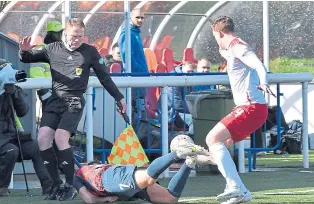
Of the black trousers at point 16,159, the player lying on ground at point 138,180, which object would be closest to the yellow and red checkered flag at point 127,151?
the black trousers at point 16,159

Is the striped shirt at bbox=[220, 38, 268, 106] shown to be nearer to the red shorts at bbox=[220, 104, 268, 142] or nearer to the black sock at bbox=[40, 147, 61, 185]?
the red shorts at bbox=[220, 104, 268, 142]

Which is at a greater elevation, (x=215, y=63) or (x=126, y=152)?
(x=215, y=63)

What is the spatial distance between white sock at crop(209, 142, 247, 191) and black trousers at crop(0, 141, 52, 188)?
2.28m

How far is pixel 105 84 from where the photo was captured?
31.5 feet

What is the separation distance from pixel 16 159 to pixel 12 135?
0.90ft

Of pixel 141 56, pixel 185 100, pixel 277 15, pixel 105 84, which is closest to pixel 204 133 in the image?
pixel 185 100

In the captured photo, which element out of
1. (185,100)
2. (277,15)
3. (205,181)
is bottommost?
(205,181)

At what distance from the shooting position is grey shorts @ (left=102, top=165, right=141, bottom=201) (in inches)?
332

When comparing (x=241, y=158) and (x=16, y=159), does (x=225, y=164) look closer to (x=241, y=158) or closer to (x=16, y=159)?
(x=16, y=159)

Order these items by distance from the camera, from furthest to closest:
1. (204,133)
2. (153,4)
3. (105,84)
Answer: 1. (153,4)
2. (204,133)
3. (105,84)

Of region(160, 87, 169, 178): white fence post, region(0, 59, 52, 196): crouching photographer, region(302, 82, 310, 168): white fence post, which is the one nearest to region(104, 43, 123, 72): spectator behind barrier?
region(302, 82, 310, 168): white fence post

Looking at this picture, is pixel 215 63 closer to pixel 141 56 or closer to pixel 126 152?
pixel 141 56

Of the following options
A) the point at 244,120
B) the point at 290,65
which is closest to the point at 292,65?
the point at 290,65

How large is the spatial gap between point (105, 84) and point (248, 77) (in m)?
1.52
